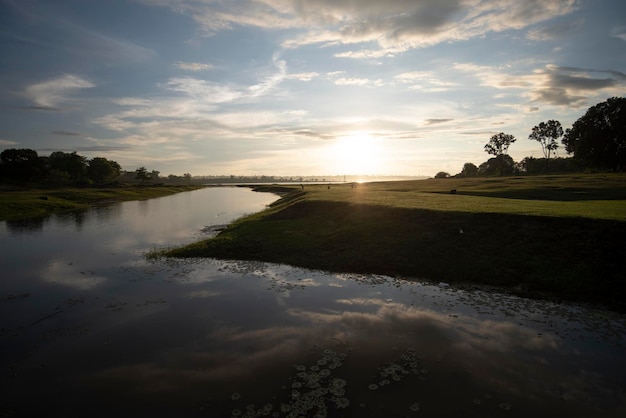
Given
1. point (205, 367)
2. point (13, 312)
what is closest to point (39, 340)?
point (13, 312)

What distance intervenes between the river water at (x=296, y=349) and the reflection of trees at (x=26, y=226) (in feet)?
74.1

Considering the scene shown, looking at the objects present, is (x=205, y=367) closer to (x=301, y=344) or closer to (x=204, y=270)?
(x=301, y=344)

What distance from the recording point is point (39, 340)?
14227 millimetres

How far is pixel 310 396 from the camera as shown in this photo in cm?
1043

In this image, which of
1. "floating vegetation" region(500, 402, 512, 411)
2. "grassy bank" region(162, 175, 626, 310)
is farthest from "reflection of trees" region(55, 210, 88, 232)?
"floating vegetation" region(500, 402, 512, 411)

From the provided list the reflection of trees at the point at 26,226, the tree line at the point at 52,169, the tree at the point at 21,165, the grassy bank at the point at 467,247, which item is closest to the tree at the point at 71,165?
the tree line at the point at 52,169

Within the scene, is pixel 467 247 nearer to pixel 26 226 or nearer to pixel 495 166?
pixel 26 226

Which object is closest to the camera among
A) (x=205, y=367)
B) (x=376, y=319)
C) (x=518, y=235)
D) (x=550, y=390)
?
(x=550, y=390)

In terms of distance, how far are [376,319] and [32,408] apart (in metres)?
13.1

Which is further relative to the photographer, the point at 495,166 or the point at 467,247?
the point at 495,166

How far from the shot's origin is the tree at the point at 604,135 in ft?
286

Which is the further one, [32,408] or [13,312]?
[13,312]

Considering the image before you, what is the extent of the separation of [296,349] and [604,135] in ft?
368

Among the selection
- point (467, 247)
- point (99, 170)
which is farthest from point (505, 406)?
point (99, 170)
